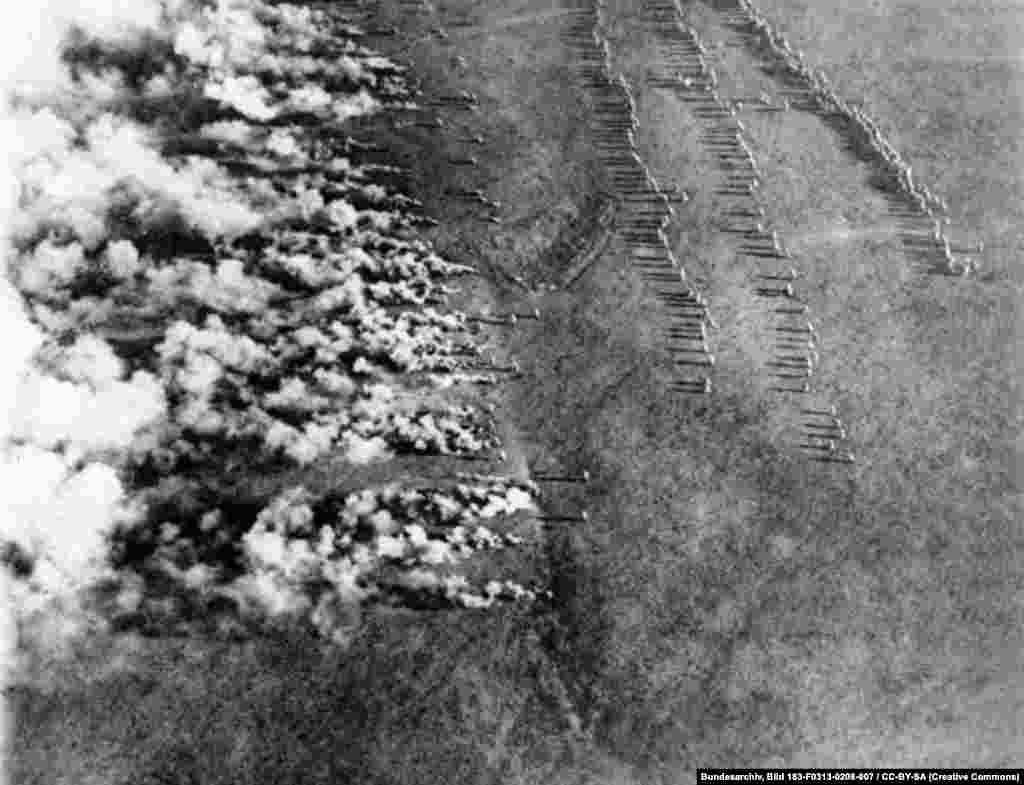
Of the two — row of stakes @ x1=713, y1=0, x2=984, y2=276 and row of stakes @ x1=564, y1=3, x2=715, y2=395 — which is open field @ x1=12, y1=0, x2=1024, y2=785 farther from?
row of stakes @ x1=713, y1=0, x2=984, y2=276

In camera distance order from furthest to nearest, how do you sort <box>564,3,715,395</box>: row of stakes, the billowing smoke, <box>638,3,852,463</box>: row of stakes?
<box>564,3,715,395</box>: row of stakes, <box>638,3,852,463</box>: row of stakes, the billowing smoke

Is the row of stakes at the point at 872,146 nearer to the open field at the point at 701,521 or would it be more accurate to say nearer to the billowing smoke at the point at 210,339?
the open field at the point at 701,521

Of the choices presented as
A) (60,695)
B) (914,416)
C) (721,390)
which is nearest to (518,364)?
(721,390)

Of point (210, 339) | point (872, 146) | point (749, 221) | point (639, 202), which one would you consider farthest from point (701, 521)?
point (872, 146)

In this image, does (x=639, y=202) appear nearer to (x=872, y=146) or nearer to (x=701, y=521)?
(x=872, y=146)

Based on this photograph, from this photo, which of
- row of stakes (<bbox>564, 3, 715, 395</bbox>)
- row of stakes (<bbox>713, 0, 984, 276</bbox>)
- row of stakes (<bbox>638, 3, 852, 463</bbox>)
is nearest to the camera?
row of stakes (<bbox>638, 3, 852, 463</bbox>)

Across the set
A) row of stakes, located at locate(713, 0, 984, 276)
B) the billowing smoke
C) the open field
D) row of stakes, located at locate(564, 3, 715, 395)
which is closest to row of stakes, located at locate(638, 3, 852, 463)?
the open field
